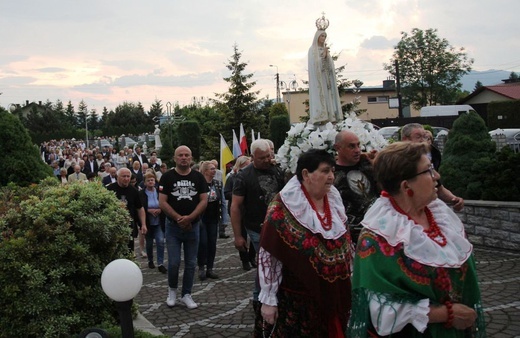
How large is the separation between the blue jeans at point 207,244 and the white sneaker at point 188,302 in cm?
139

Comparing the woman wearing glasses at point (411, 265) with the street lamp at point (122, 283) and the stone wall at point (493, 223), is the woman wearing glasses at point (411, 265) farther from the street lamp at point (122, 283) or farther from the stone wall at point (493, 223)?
the stone wall at point (493, 223)

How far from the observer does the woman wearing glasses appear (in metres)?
2.40

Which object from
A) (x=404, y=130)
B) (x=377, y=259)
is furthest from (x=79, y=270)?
(x=404, y=130)

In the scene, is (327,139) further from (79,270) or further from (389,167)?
(79,270)

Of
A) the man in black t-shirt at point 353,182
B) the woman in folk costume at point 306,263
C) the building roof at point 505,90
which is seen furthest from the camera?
the building roof at point 505,90

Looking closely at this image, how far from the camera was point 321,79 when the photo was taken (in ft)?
42.4

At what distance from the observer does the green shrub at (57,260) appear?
15.1ft

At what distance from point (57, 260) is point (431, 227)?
3.54m

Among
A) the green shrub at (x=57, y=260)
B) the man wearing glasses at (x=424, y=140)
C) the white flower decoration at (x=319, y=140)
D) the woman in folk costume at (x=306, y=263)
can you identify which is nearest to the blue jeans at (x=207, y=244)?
the green shrub at (x=57, y=260)

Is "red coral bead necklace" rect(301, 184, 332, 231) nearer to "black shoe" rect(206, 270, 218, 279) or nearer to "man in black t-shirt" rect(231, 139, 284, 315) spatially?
"man in black t-shirt" rect(231, 139, 284, 315)

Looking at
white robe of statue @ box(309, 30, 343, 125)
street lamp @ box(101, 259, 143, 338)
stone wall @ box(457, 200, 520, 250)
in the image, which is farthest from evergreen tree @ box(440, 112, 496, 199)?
street lamp @ box(101, 259, 143, 338)

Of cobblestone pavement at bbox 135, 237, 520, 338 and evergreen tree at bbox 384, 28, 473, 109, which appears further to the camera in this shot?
evergreen tree at bbox 384, 28, 473, 109

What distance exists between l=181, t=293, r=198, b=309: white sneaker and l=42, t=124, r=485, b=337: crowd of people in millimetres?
1334

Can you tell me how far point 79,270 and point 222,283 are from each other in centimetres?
308
